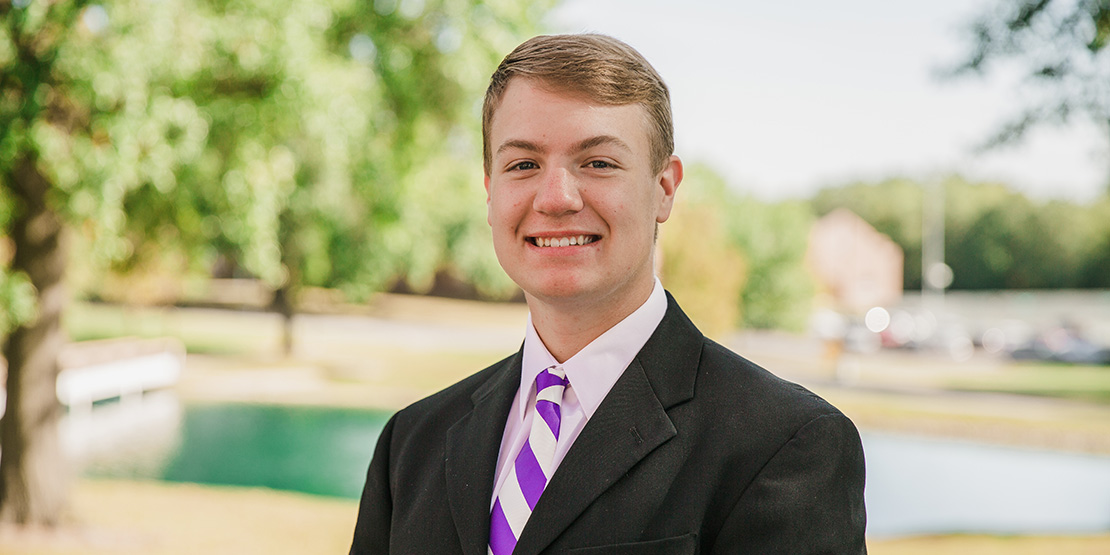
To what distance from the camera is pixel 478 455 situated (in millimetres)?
1564

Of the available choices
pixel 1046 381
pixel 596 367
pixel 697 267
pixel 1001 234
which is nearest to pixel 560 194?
pixel 596 367

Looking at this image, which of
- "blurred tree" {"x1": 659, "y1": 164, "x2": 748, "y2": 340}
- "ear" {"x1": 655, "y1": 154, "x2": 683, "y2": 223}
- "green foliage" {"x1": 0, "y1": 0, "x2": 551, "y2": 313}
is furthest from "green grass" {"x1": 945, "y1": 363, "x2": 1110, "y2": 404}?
"ear" {"x1": 655, "y1": 154, "x2": 683, "y2": 223}

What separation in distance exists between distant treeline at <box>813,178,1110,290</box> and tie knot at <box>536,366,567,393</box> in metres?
61.7

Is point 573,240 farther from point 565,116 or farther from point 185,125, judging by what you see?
point 185,125

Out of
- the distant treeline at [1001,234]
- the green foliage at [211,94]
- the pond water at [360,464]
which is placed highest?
the green foliage at [211,94]

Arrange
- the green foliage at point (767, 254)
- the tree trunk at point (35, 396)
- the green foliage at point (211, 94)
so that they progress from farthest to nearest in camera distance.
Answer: the green foliage at point (767, 254) < the tree trunk at point (35, 396) < the green foliage at point (211, 94)

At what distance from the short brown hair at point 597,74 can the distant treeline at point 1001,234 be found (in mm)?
61655

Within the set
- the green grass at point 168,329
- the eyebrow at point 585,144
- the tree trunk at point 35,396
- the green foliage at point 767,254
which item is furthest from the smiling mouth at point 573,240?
the green grass at point 168,329

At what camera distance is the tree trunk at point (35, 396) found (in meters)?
8.18

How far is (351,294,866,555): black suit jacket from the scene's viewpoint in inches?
50.4

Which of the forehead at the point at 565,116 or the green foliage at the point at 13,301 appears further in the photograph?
the green foliage at the point at 13,301

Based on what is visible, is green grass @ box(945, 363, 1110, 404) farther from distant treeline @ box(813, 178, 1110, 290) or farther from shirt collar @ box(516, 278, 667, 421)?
shirt collar @ box(516, 278, 667, 421)

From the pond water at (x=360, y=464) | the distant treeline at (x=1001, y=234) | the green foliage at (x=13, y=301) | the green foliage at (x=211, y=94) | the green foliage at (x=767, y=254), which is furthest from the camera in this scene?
the distant treeline at (x=1001, y=234)

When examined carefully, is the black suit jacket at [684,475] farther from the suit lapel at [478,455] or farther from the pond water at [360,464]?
the pond water at [360,464]
